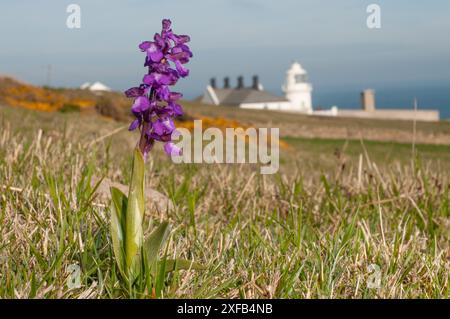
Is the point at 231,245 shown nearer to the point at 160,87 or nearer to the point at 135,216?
the point at 135,216

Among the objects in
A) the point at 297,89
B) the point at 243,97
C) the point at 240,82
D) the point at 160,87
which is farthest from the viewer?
the point at 297,89

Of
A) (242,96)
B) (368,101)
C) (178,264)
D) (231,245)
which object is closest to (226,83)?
(242,96)

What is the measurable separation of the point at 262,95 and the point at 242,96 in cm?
316

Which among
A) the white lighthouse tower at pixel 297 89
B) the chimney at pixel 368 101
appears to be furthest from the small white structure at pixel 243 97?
the chimney at pixel 368 101

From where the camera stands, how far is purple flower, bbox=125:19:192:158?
2781 mm

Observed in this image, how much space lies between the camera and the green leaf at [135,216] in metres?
2.84

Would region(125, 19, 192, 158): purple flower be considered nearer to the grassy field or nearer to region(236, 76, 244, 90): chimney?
the grassy field

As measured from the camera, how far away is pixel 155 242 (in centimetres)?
301

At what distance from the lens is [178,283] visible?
3139 mm

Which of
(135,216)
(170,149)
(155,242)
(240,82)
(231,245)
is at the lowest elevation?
(231,245)

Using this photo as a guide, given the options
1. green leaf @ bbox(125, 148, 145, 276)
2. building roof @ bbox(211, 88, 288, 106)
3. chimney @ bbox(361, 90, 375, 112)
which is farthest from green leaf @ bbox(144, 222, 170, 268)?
building roof @ bbox(211, 88, 288, 106)

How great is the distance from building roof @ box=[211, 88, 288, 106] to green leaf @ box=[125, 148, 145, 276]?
81.0 meters

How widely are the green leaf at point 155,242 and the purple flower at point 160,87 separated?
355mm
